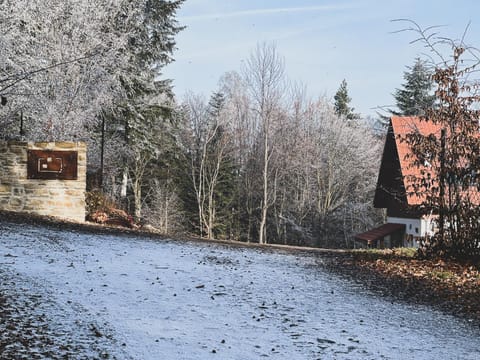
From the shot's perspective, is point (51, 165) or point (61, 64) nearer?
point (51, 165)

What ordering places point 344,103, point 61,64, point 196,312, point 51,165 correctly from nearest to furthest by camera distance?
point 196,312
point 51,165
point 61,64
point 344,103

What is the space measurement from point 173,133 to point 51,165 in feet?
66.1

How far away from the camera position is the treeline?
57.9ft

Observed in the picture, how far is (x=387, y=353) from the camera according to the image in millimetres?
5207

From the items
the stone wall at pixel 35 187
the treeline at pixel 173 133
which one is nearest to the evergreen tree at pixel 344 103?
the treeline at pixel 173 133

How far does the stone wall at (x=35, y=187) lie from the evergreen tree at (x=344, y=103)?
121ft

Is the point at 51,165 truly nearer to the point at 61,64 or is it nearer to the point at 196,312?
the point at 61,64

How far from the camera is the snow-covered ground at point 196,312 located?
4988mm

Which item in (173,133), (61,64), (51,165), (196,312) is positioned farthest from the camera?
(173,133)

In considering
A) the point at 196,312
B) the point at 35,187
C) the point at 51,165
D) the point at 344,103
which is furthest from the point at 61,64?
the point at 344,103

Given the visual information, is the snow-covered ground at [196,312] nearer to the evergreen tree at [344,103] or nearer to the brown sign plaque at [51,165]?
the brown sign plaque at [51,165]

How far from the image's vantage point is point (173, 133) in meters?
33.5

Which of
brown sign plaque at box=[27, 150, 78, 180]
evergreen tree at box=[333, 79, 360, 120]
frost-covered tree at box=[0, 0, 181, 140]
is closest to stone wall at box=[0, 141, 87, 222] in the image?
brown sign plaque at box=[27, 150, 78, 180]

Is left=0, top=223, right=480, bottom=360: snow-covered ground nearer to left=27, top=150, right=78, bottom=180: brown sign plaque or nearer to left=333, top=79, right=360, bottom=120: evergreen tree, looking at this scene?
left=27, top=150, right=78, bottom=180: brown sign plaque
